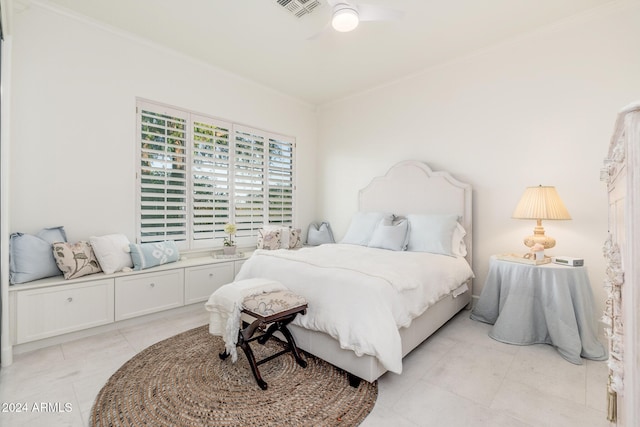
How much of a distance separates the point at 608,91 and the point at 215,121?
4.03 metres

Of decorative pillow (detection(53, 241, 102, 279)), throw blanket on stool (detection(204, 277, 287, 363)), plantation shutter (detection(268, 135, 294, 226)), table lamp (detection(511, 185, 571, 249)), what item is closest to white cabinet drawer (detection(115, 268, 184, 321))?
decorative pillow (detection(53, 241, 102, 279))

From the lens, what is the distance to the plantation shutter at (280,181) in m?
4.45

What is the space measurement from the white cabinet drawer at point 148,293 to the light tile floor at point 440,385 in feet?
0.90

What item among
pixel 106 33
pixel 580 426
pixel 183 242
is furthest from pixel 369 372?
pixel 106 33

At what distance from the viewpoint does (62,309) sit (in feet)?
7.91

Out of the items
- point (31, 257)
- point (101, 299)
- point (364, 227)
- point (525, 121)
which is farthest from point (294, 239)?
point (525, 121)

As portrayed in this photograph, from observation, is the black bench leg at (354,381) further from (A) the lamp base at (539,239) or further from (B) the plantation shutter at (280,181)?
(B) the plantation shutter at (280,181)

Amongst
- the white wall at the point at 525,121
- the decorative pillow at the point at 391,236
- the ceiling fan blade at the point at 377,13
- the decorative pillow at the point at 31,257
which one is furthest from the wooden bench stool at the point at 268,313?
the white wall at the point at 525,121

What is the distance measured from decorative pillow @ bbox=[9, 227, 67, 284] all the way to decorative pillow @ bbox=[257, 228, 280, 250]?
2.06 m

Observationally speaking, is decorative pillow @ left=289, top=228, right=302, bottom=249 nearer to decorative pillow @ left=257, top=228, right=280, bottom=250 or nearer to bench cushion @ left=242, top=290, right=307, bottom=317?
decorative pillow @ left=257, top=228, right=280, bottom=250

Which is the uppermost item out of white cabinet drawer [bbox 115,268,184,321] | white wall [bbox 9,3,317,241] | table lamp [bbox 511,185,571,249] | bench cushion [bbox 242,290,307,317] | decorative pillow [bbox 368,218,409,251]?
white wall [bbox 9,3,317,241]

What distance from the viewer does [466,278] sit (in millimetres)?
2963

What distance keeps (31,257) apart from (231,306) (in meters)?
1.78

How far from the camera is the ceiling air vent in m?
2.50
